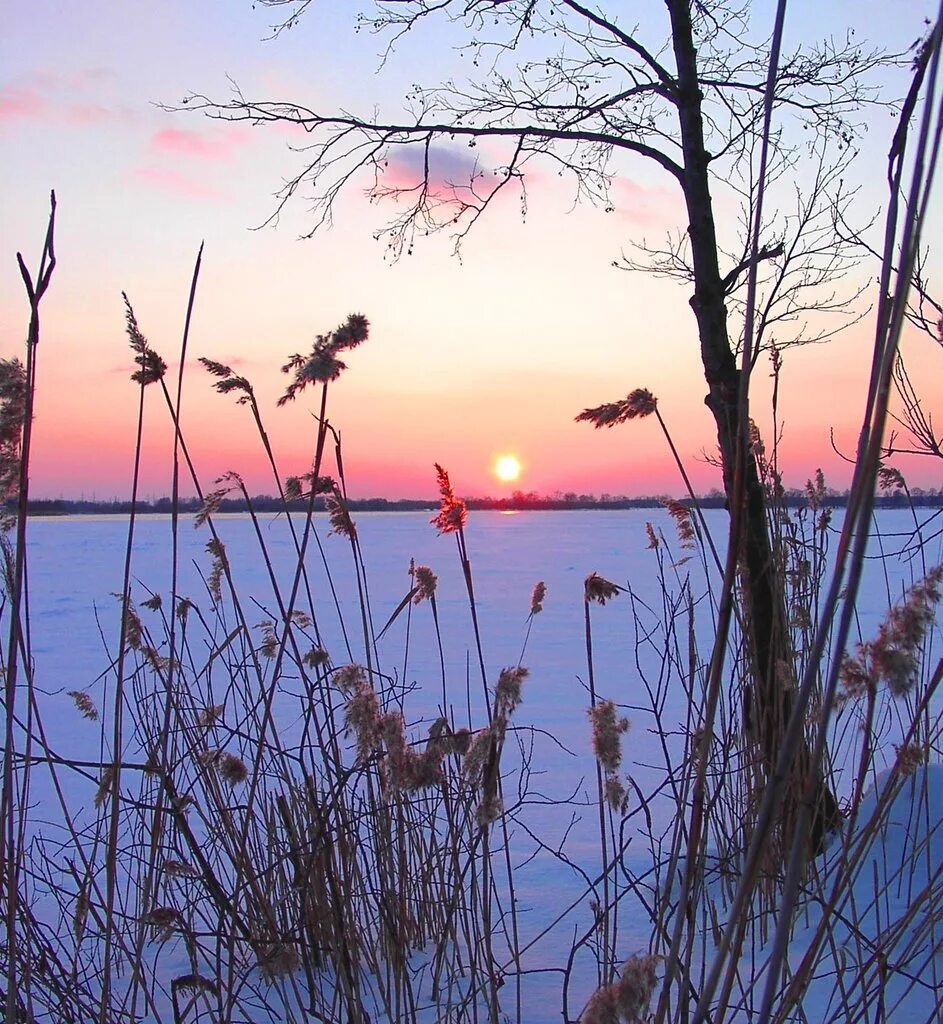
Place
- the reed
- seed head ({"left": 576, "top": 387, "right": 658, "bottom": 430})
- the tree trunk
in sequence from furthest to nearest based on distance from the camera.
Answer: the tree trunk < seed head ({"left": 576, "top": 387, "right": 658, "bottom": 430}) < the reed

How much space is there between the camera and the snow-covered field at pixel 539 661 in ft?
9.29

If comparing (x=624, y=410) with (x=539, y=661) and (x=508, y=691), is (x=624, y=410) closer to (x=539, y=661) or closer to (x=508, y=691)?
(x=508, y=691)

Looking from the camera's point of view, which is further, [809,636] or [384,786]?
[809,636]

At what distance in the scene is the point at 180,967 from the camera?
2762 millimetres

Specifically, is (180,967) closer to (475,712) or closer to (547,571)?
(475,712)

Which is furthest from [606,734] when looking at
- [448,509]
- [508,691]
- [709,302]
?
[709,302]

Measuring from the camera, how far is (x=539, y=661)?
8.44 m

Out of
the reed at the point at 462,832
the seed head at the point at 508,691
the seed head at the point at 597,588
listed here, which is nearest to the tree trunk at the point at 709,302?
the reed at the point at 462,832

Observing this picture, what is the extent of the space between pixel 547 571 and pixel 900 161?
17.4 meters

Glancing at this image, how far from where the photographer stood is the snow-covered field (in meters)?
2.83

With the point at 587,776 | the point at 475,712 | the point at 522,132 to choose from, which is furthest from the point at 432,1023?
the point at 475,712

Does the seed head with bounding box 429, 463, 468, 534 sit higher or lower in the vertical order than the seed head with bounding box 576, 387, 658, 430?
lower

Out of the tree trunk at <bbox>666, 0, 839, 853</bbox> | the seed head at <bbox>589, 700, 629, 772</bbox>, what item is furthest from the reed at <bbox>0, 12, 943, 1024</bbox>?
the tree trunk at <bbox>666, 0, 839, 853</bbox>

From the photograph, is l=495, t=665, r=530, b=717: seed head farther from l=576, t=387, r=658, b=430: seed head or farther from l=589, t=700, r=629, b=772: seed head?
l=576, t=387, r=658, b=430: seed head
